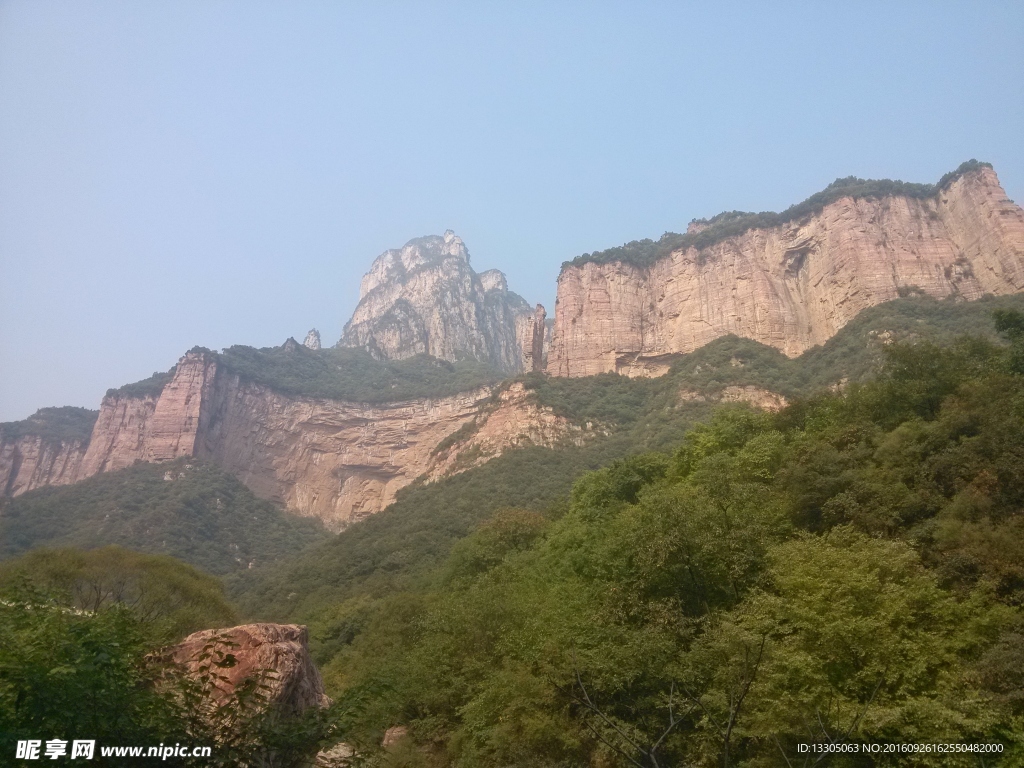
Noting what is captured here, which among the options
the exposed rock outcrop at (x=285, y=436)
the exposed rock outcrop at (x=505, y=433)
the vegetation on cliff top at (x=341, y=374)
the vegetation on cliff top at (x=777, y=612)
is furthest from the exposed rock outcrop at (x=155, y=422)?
the vegetation on cliff top at (x=777, y=612)

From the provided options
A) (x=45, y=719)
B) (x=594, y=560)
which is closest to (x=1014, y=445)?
(x=594, y=560)

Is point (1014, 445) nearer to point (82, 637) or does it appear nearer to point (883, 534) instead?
point (883, 534)

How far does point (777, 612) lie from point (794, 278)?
235ft

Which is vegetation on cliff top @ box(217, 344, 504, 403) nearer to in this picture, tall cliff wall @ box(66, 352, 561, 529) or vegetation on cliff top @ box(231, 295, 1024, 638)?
tall cliff wall @ box(66, 352, 561, 529)

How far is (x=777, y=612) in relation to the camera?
1327 cm

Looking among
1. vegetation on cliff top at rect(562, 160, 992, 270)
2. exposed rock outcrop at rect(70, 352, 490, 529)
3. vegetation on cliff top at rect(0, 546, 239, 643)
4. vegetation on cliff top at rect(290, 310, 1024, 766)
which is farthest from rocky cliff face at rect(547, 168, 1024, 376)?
vegetation on cliff top at rect(0, 546, 239, 643)

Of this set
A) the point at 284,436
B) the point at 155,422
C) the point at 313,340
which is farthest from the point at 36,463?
the point at 313,340

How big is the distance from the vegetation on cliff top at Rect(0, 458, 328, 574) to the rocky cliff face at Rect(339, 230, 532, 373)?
5265 centimetres

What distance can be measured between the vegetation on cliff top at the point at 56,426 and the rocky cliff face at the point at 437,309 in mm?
49260

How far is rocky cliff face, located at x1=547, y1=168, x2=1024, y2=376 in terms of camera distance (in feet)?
215

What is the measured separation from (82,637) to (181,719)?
4.06 feet

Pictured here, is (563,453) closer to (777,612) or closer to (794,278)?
(794,278)

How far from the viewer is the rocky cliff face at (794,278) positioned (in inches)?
2579

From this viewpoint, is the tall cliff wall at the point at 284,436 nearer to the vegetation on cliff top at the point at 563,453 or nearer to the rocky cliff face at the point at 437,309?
the vegetation on cliff top at the point at 563,453
